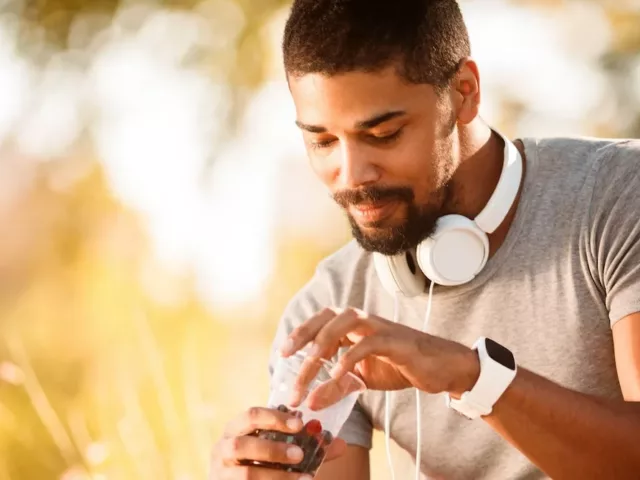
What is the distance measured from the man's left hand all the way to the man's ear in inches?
22.0

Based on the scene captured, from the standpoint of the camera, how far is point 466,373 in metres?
1.28

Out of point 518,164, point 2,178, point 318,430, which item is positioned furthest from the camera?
point 2,178

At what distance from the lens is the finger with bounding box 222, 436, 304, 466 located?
1.21m

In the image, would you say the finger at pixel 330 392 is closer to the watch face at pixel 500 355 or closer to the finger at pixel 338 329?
the finger at pixel 338 329

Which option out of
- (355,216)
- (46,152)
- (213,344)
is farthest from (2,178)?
(355,216)

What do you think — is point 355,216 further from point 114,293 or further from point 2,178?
point 2,178

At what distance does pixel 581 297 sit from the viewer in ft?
5.18

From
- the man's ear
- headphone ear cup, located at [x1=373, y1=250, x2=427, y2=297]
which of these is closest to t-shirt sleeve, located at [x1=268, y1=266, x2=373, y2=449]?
headphone ear cup, located at [x1=373, y1=250, x2=427, y2=297]

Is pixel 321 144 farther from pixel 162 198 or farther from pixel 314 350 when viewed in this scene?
pixel 162 198

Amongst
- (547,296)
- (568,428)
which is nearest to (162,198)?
(547,296)

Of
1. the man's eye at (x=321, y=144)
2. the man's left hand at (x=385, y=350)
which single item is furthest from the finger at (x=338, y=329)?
the man's eye at (x=321, y=144)

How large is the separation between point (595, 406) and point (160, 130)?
1641 millimetres

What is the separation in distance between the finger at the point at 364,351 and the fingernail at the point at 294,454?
110mm

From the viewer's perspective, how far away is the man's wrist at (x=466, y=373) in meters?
1.28
